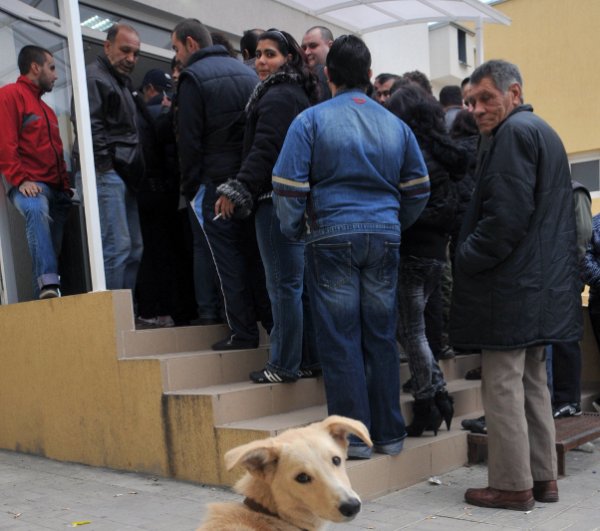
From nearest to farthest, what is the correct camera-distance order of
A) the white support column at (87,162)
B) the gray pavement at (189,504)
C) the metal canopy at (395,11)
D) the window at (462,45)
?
the gray pavement at (189,504) < the white support column at (87,162) < the metal canopy at (395,11) < the window at (462,45)

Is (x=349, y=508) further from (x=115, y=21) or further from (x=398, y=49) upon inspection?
(x=398, y=49)

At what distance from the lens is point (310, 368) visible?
17.8 feet

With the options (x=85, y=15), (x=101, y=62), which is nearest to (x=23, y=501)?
(x=101, y=62)

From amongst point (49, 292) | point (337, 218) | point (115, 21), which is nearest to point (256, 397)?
point (337, 218)

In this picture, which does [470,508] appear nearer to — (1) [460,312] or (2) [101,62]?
(1) [460,312]

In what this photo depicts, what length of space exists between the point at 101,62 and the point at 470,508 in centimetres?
440

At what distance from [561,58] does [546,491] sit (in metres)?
13.2

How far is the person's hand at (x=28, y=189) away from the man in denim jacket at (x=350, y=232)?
2.62 meters

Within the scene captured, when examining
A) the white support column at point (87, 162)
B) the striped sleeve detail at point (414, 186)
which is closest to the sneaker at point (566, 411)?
the striped sleeve detail at point (414, 186)

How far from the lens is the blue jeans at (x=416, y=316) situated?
4996mm

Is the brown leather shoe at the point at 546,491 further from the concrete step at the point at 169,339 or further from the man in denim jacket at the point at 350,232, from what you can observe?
the concrete step at the point at 169,339

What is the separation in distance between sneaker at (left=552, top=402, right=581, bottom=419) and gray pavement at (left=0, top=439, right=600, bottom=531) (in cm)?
46

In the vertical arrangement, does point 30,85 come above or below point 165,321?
above

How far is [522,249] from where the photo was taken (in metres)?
4.16
